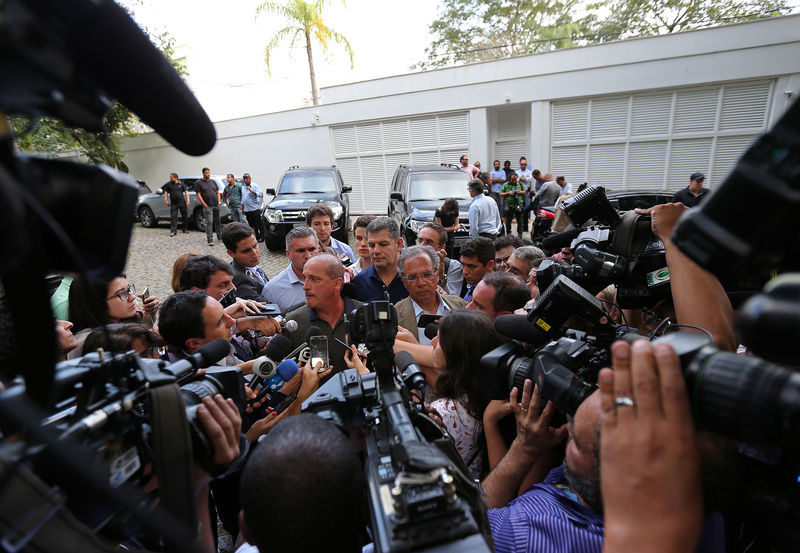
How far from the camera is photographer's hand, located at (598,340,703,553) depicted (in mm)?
856

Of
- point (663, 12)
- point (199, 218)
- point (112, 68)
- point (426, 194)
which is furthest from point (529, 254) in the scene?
point (663, 12)

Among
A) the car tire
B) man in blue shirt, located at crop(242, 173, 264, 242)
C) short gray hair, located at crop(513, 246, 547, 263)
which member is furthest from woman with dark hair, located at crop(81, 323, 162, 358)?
man in blue shirt, located at crop(242, 173, 264, 242)

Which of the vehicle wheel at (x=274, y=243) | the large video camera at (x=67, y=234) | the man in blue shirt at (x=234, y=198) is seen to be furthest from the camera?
the man in blue shirt at (x=234, y=198)

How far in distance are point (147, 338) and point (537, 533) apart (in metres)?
2.34

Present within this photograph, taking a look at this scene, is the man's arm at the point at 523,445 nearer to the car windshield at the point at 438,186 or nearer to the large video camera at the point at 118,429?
the large video camera at the point at 118,429

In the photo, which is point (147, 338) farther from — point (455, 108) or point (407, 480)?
point (455, 108)

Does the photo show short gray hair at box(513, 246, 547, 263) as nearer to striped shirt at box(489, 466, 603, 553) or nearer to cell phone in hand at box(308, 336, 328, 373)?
cell phone in hand at box(308, 336, 328, 373)

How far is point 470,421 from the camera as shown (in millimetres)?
2162

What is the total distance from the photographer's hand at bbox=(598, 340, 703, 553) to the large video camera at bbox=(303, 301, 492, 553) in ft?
1.07

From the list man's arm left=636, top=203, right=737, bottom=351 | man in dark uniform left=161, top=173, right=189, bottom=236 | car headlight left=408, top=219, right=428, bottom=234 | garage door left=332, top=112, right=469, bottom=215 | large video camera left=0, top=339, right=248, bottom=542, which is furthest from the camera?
garage door left=332, top=112, right=469, bottom=215

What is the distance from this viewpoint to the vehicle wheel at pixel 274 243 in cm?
1070

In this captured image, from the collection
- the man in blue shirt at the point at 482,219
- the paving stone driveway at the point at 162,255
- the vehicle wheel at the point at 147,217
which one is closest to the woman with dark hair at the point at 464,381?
the man in blue shirt at the point at 482,219

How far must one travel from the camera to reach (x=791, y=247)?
2.04 feet

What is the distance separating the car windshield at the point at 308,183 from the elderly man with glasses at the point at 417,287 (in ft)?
27.7
